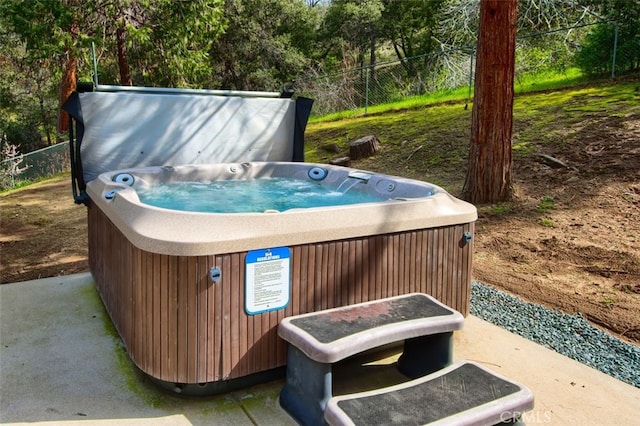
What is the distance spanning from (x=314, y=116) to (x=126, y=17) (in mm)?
5209

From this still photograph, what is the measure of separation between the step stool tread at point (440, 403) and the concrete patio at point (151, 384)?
302 millimetres

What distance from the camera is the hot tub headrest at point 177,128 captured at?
145 inches

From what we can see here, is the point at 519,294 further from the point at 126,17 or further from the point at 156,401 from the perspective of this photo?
the point at 126,17

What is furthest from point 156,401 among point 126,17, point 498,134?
point 126,17

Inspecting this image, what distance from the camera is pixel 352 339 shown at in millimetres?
1812

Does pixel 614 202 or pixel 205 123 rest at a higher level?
pixel 205 123

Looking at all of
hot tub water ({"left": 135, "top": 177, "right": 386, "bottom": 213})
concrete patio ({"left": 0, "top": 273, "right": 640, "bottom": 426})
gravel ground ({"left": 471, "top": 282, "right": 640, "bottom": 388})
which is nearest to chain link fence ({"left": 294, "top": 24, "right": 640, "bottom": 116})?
hot tub water ({"left": 135, "top": 177, "right": 386, "bottom": 213})

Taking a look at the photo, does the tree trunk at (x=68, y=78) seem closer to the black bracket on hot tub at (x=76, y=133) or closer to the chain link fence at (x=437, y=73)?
the chain link fence at (x=437, y=73)

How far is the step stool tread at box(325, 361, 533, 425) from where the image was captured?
5.12ft

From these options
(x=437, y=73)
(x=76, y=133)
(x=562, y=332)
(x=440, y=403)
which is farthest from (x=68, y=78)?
(x=440, y=403)

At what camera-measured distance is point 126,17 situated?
26.5ft

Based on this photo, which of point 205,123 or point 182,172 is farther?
point 205,123

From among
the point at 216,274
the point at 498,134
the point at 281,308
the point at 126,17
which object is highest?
the point at 126,17

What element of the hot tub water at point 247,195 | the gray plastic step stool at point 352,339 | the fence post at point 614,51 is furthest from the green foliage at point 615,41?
the gray plastic step stool at point 352,339
